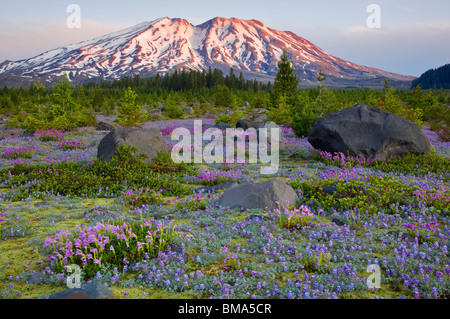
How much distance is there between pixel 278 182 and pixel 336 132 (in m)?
6.79

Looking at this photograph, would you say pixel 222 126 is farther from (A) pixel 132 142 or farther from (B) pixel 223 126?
(A) pixel 132 142

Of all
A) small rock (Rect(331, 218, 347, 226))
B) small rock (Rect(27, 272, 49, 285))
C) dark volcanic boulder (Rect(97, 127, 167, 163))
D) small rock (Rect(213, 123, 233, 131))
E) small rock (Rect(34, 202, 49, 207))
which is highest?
small rock (Rect(213, 123, 233, 131))

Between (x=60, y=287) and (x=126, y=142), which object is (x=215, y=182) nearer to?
(x=126, y=142)

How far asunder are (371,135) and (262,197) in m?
8.01

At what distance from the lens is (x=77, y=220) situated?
22.8 ft

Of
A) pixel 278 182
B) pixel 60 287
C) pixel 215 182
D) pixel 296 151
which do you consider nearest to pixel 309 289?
pixel 60 287

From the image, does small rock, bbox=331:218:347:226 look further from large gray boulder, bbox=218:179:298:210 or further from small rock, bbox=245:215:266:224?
small rock, bbox=245:215:266:224

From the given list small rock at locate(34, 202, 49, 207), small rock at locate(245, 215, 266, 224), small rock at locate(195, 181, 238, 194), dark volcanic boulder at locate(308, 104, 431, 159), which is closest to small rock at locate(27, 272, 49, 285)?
small rock at locate(245, 215, 266, 224)

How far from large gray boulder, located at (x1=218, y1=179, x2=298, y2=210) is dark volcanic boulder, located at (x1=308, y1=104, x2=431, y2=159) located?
6531 millimetres

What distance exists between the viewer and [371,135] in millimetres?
13172

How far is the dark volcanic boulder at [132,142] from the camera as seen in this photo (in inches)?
484

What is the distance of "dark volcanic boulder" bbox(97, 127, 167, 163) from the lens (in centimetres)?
1228

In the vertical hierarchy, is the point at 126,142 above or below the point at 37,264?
above

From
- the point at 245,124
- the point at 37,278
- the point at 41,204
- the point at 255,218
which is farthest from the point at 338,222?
the point at 245,124
